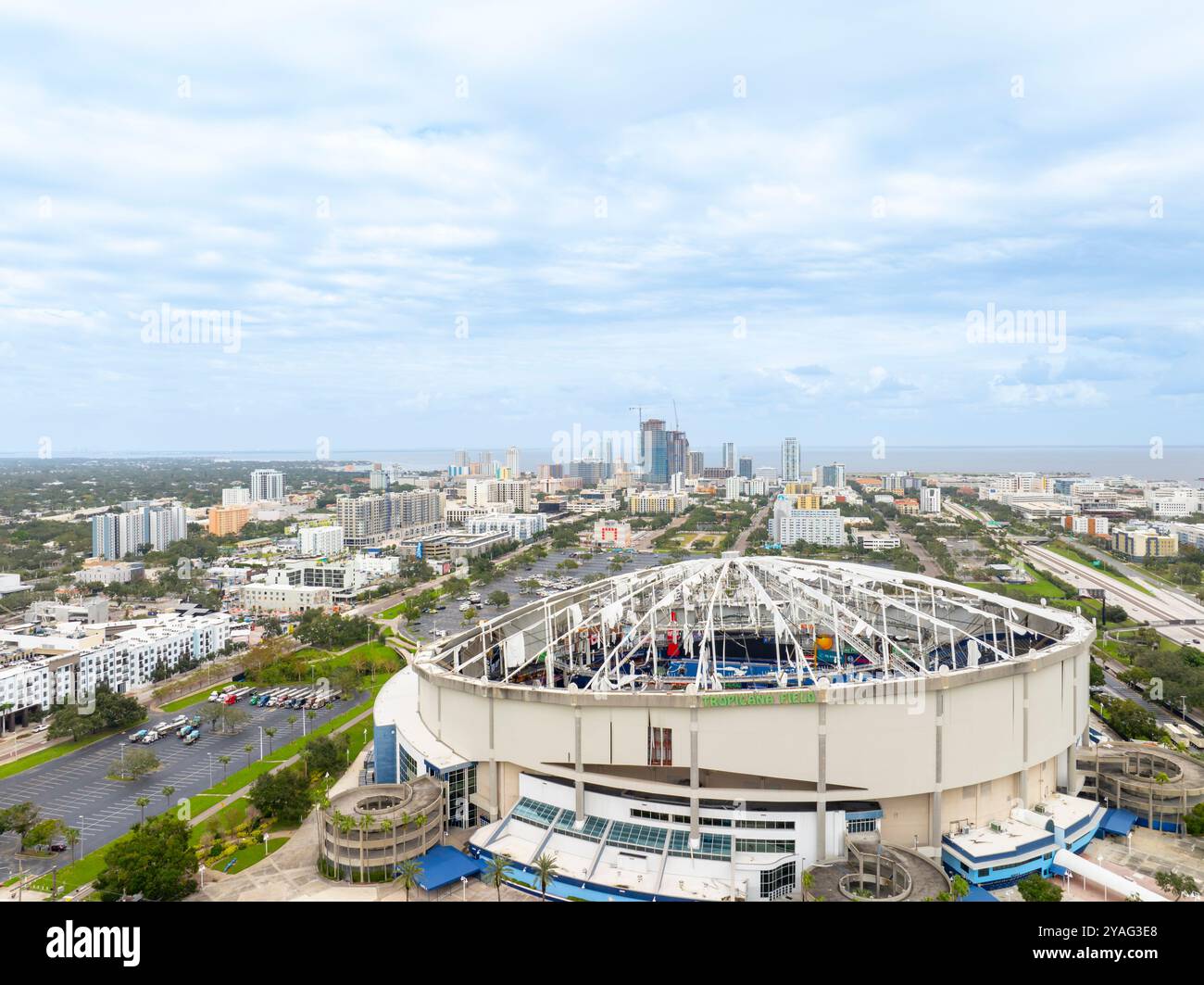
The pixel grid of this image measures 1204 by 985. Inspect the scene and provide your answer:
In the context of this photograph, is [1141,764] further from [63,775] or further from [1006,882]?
[63,775]

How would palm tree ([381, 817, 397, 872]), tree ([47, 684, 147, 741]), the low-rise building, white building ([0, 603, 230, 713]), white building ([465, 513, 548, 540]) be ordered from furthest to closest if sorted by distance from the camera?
white building ([465, 513, 548, 540]) < the low-rise building < white building ([0, 603, 230, 713]) < tree ([47, 684, 147, 741]) < palm tree ([381, 817, 397, 872])

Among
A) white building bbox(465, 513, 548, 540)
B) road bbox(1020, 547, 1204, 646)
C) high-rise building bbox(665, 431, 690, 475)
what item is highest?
high-rise building bbox(665, 431, 690, 475)

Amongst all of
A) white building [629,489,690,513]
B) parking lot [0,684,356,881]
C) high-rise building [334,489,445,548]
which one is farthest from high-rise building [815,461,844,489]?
parking lot [0,684,356,881]

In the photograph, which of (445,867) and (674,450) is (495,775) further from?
(674,450)

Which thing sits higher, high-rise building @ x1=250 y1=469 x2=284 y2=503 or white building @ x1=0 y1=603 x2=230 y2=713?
high-rise building @ x1=250 y1=469 x2=284 y2=503

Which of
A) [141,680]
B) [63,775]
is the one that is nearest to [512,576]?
[141,680]

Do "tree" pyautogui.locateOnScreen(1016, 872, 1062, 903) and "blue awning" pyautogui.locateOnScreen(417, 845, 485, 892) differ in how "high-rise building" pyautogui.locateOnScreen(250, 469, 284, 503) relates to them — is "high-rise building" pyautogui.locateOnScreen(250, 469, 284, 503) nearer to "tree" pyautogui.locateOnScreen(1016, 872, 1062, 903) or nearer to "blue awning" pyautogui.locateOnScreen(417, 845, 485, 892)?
"blue awning" pyautogui.locateOnScreen(417, 845, 485, 892)

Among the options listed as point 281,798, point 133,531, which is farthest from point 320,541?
point 281,798
